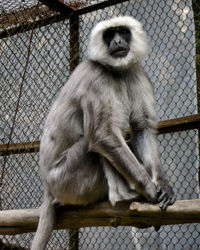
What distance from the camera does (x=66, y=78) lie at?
5.75 metres

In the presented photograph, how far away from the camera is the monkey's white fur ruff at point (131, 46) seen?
3703mm

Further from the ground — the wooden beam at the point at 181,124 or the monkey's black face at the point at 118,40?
the monkey's black face at the point at 118,40

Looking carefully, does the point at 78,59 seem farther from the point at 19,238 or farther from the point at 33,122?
the point at 19,238

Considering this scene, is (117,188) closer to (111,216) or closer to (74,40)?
(111,216)

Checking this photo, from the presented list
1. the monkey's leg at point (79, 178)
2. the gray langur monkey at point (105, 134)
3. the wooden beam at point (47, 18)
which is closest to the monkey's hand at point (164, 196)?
the gray langur monkey at point (105, 134)

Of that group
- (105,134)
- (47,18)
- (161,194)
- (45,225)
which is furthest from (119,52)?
(47,18)

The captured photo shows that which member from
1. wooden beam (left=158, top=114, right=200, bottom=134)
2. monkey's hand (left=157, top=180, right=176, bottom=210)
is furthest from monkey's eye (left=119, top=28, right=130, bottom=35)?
monkey's hand (left=157, top=180, right=176, bottom=210)

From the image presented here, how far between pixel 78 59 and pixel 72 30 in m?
0.43

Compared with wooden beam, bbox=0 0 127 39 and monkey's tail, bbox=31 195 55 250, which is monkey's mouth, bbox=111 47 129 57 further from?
wooden beam, bbox=0 0 127 39

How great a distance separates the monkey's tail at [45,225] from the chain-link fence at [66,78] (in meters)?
1.32

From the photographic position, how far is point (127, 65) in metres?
3.73

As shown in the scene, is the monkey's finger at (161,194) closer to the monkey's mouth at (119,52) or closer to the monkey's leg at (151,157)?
the monkey's leg at (151,157)

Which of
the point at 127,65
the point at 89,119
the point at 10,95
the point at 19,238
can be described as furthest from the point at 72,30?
the point at 19,238

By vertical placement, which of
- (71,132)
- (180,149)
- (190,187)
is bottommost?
(190,187)
